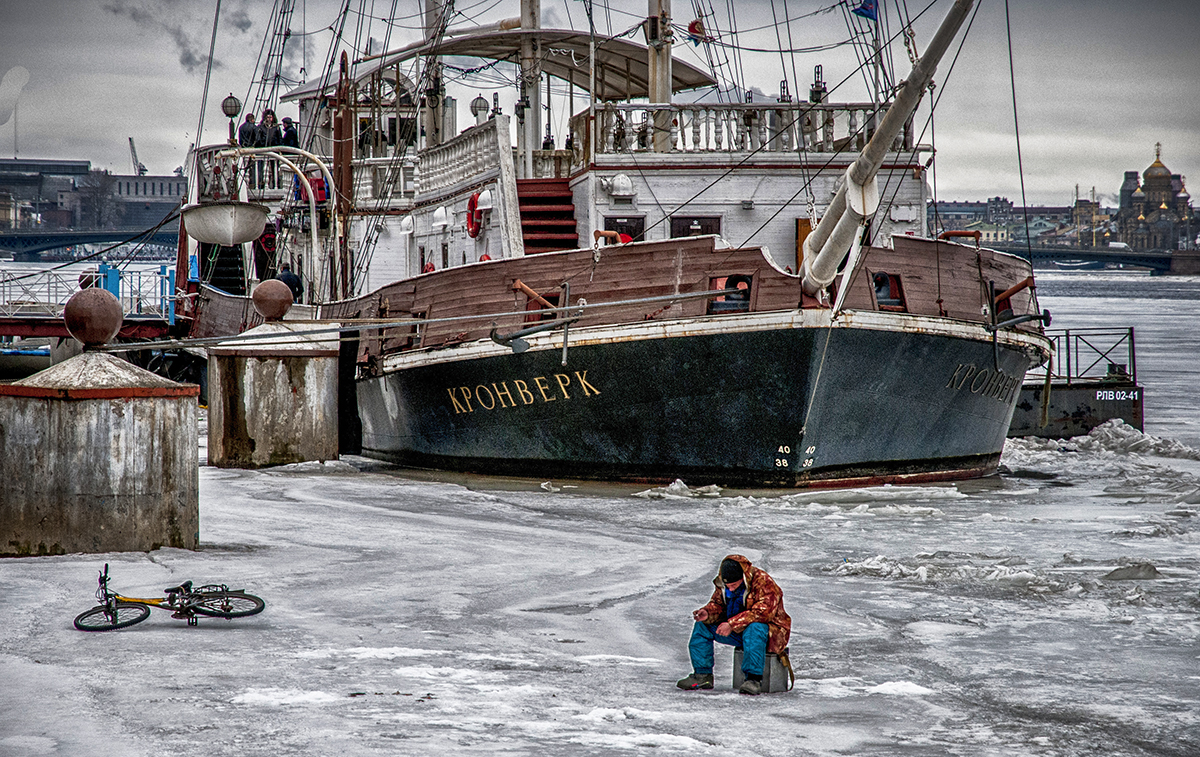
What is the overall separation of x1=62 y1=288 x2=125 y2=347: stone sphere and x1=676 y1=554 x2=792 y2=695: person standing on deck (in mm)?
5622

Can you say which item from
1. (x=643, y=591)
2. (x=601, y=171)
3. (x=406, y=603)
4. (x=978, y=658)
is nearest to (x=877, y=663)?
(x=978, y=658)

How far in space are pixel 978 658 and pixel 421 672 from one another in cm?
318

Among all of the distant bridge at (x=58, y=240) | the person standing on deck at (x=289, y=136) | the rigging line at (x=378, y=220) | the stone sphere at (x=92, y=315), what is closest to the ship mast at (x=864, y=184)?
the stone sphere at (x=92, y=315)

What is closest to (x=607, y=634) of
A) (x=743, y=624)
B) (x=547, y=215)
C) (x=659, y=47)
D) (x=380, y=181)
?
(x=743, y=624)

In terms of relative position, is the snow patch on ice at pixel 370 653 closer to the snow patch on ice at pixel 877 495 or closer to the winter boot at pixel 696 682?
the winter boot at pixel 696 682

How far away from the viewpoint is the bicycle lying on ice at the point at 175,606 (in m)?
7.56

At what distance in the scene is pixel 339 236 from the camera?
83.6 feet

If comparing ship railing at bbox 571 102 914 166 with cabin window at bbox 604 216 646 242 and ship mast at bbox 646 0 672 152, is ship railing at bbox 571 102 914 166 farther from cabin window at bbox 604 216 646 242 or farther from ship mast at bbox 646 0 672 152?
ship mast at bbox 646 0 672 152

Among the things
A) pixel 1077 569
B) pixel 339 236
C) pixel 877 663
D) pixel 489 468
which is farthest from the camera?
pixel 339 236

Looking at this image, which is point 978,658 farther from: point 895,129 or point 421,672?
point 895,129

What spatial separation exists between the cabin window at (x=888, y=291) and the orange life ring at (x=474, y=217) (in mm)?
6366

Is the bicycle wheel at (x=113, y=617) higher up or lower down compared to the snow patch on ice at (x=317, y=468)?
lower down

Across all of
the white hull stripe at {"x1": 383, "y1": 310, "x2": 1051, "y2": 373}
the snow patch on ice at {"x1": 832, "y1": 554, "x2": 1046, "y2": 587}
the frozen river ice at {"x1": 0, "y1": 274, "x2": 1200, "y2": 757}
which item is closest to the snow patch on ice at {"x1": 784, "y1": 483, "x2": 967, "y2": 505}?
the frozen river ice at {"x1": 0, "y1": 274, "x2": 1200, "y2": 757}

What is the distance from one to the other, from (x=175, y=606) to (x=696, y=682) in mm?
3244
